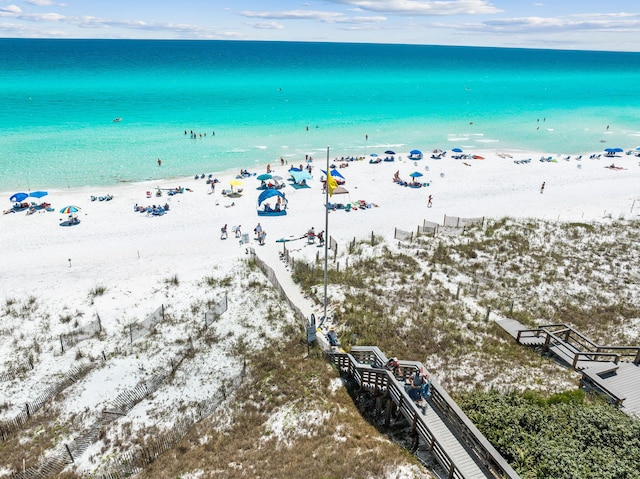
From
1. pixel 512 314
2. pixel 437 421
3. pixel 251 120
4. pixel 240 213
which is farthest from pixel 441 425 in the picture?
pixel 251 120

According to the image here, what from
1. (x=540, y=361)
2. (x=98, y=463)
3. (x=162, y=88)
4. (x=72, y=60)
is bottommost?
(x=98, y=463)

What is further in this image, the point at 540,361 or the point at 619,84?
the point at 619,84

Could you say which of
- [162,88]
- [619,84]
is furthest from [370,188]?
[619,84]

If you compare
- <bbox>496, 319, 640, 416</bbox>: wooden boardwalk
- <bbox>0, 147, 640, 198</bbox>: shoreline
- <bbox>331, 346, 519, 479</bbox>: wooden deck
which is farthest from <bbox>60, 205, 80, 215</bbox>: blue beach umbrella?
<bbox>496, 319, 640, 416</bbox>: wooden boardwalk

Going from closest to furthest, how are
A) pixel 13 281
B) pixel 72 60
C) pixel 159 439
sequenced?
1. pixel 159 439
2. pixel 13 281
3. pixel 72 60

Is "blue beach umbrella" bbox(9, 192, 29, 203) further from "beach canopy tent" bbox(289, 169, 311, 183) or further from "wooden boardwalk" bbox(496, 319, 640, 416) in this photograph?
"wooden boardwalk" bbox(496, 319, 640, 416)

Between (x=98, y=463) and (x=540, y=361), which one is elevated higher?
(x=540, y=361)

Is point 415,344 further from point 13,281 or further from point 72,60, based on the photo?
point 72,60

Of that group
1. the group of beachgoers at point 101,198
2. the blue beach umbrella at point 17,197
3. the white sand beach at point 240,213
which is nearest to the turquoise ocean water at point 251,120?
the group of beachgoers at point 101,198
